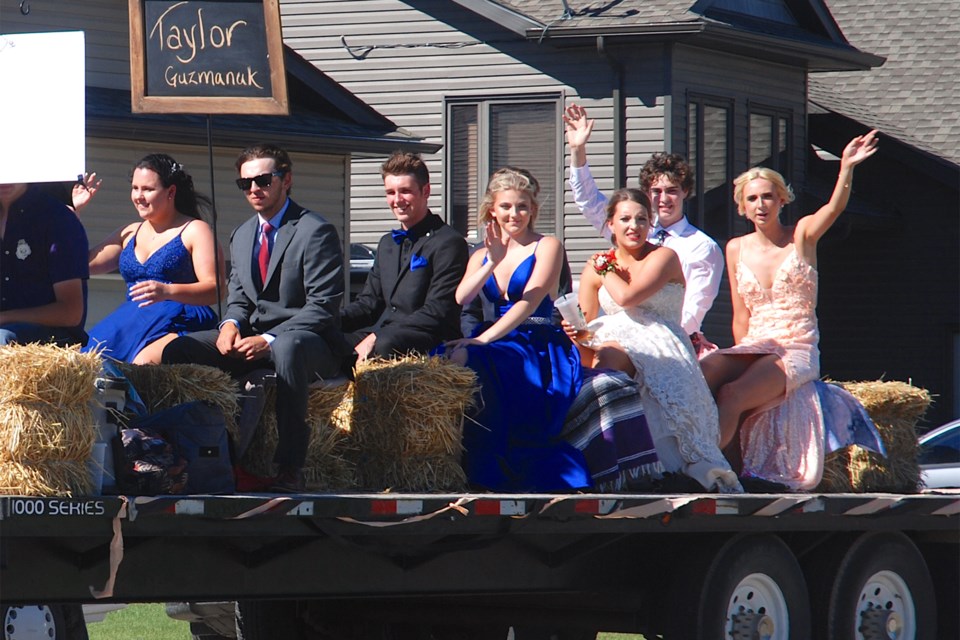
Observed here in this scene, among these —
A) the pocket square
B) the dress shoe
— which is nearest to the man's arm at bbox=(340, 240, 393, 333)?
the pocket square

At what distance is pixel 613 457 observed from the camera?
25.1 ft

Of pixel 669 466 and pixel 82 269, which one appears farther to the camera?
pixel 669 466

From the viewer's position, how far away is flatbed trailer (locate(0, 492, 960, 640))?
17.9ft

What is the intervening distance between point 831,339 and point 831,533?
61.7ft

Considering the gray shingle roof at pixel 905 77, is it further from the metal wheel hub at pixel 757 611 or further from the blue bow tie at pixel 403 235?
A: the metal wheel hub at pixel 757 611

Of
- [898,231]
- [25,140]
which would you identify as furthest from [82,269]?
[898,231]

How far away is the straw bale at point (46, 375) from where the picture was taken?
209 inches

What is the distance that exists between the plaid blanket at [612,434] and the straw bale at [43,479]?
289 cm

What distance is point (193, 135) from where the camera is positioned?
1622 cm

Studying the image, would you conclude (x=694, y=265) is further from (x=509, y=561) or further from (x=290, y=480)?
(x=290, y=480)

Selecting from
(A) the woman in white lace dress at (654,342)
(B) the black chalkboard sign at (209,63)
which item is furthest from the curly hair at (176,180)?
(A) the woman in white lace dress at (654,342)

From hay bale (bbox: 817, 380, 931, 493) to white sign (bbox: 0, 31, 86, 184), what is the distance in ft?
14.2

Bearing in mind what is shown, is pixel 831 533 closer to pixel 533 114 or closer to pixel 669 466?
pixel 669 466

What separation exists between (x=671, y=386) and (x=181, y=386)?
2.69 metres
